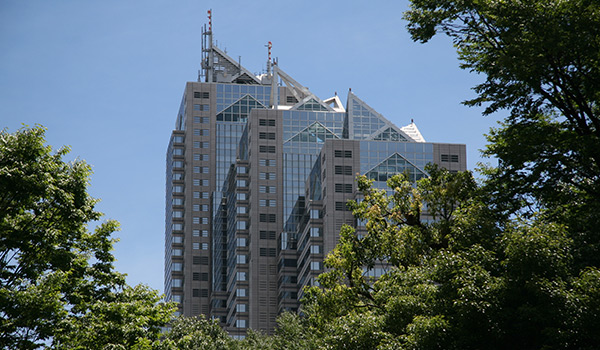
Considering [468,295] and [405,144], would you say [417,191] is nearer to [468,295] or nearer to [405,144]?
[468,295]

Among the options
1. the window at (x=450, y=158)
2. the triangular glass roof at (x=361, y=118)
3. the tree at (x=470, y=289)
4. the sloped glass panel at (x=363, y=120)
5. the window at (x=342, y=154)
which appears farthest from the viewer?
the triangular glass roof at (x=361, y=118)

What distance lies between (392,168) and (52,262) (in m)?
112

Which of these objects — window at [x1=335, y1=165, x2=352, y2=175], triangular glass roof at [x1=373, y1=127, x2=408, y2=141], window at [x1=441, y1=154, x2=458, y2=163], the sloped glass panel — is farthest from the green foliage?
the sloped glass panel

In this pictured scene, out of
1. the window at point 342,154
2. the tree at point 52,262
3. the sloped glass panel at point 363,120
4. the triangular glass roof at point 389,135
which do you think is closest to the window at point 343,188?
the window at point 342,154

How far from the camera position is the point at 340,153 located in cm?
16188

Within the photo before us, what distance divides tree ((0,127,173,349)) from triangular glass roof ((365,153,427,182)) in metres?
104

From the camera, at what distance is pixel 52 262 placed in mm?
49969

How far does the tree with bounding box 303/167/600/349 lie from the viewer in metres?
38.3

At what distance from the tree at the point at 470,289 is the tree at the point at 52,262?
1200 cm

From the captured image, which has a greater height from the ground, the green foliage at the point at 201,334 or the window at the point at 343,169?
the window at the point at 343,169

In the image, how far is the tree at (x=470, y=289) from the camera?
126 feet

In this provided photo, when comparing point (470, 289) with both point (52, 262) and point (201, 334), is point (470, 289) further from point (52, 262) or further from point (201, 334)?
point (201, 334)

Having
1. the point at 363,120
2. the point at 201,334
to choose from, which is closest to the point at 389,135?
the point at 363,120

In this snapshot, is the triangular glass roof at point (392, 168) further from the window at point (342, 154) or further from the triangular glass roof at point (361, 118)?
the triangular glass roof at point (361, 118)
